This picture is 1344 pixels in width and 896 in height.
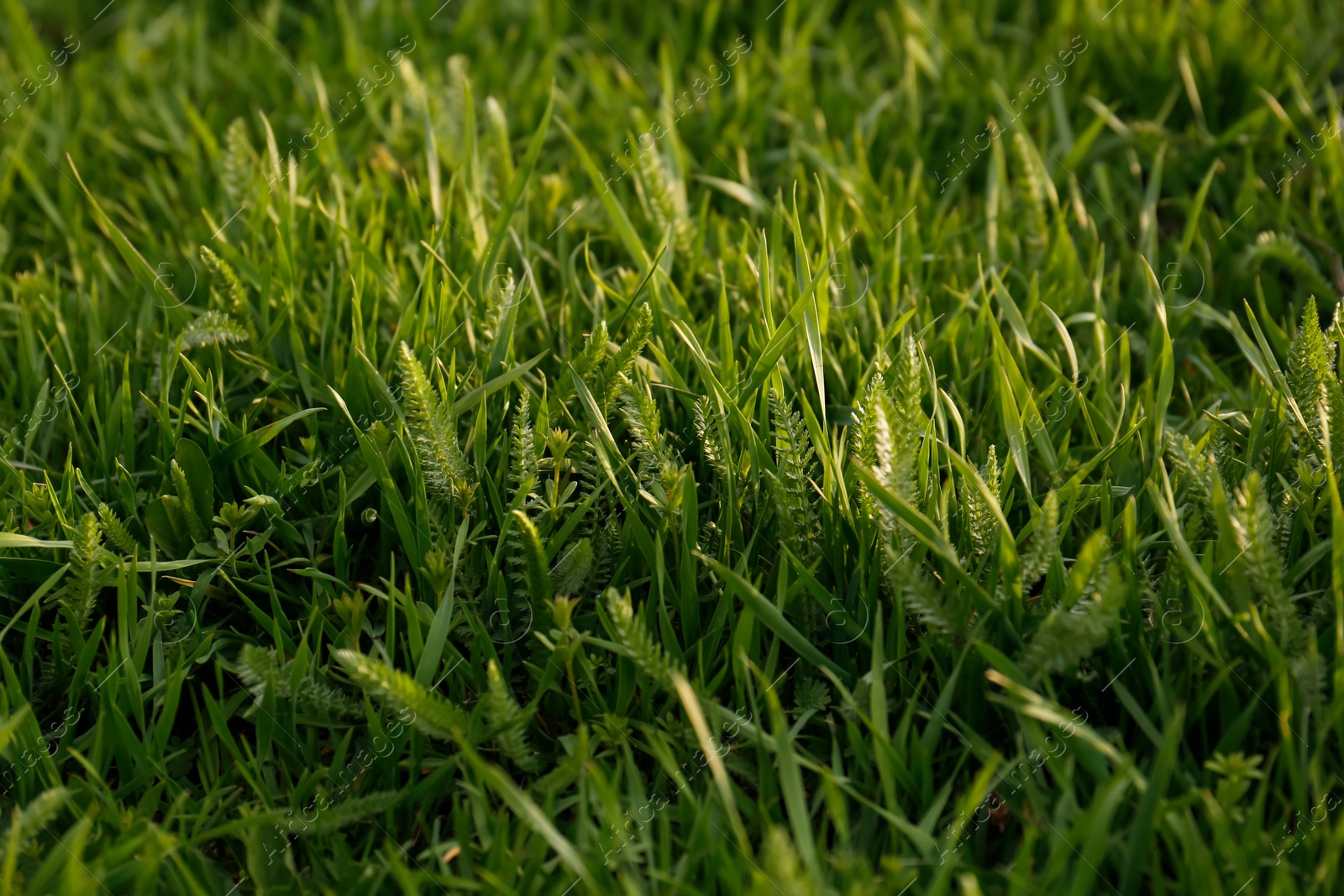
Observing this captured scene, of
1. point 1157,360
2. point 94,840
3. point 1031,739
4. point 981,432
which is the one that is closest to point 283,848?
point 94,840

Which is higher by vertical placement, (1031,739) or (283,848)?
(283,848)

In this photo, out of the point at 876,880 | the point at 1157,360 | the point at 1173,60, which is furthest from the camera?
the point at 1173,60

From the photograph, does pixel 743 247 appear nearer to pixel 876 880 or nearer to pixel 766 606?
pixel 766 606

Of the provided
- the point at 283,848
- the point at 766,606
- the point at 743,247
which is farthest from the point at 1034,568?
the point at 283,848

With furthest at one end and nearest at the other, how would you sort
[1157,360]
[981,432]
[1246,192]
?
[1246,192] < [1157,360] < [981,432]

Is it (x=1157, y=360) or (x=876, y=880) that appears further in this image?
(x=1157, y=360)

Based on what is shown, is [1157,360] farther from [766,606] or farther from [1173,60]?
[1173,60]

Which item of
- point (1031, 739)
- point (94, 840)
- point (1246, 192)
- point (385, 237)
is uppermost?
point (385, 237)
